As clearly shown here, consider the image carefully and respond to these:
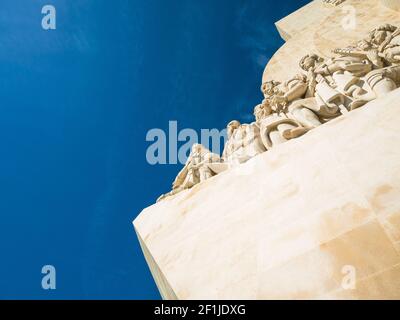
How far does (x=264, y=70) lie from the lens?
15.2m

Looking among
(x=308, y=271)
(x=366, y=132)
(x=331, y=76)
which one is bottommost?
(x=308, y=271)

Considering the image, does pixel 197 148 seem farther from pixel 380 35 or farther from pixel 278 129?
pixel 380 35

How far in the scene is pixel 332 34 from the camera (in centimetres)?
1340

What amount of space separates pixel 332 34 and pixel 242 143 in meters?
9.52

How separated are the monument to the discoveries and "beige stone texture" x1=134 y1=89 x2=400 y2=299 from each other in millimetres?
14

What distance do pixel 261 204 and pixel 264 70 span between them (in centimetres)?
1222

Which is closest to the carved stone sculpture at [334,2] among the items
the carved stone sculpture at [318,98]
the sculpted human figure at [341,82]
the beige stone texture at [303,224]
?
the carved stone sculpture at [318,98]

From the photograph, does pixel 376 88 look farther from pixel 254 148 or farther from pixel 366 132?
pixel 254 148

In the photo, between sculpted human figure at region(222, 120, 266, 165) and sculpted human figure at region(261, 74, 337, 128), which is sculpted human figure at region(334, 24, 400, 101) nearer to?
sculpted human figure at region(261, 74, 337, 128)

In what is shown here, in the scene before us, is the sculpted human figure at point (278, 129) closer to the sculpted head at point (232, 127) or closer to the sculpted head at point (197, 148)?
the sculpted head at point (232, 127)

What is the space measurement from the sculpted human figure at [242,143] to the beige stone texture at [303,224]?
759 mm

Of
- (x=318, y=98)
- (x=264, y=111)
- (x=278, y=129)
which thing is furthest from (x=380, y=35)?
(x=278, y=129)

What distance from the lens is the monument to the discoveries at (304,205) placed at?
3062mm
